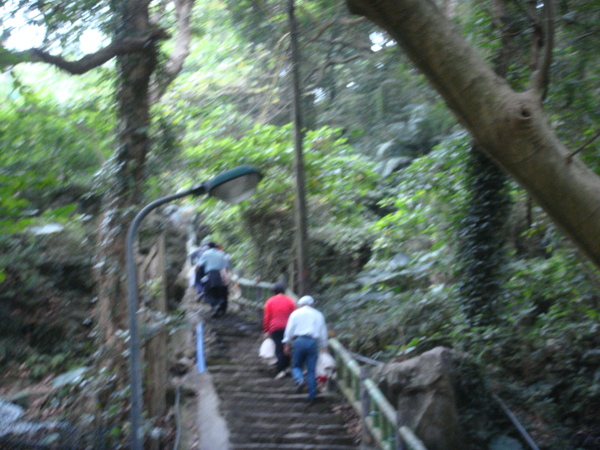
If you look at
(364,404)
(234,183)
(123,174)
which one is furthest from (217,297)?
(234,183)

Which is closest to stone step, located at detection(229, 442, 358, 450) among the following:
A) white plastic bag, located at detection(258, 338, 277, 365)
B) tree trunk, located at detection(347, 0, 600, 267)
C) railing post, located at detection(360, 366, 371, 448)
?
railing post, located at detection(360, 366, 371, 448)

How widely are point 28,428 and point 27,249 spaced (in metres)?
6.58

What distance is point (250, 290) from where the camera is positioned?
1748 centimetres

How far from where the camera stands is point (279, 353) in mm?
11492

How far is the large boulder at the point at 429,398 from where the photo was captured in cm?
823

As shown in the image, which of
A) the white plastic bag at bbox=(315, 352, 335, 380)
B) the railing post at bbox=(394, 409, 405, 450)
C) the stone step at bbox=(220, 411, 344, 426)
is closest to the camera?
the railing post at bbox=(394, 409, 405, 450)

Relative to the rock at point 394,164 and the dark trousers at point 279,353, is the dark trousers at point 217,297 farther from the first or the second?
the rock at point 394,164

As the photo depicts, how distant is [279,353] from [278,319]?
28.3 inches

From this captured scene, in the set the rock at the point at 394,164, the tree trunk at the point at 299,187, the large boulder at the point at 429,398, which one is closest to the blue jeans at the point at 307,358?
the large boulder at the point at 429,398

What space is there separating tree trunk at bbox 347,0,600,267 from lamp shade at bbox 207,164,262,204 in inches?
83.4

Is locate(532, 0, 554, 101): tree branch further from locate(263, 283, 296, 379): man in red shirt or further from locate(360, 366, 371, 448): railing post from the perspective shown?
locate(263, 283, 296, 379): man in red shirt

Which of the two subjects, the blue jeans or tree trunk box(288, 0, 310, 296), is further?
tree trunk box(288, 0, 310, 296)

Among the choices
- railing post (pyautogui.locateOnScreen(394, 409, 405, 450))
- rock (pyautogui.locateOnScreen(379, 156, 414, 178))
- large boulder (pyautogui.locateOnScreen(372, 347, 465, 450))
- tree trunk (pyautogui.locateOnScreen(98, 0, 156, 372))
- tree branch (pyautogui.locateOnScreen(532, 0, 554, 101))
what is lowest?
rock (pyautogui.locateOnScreen(379, 156, 414, 178))

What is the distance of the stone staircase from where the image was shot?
9281 millimetres
